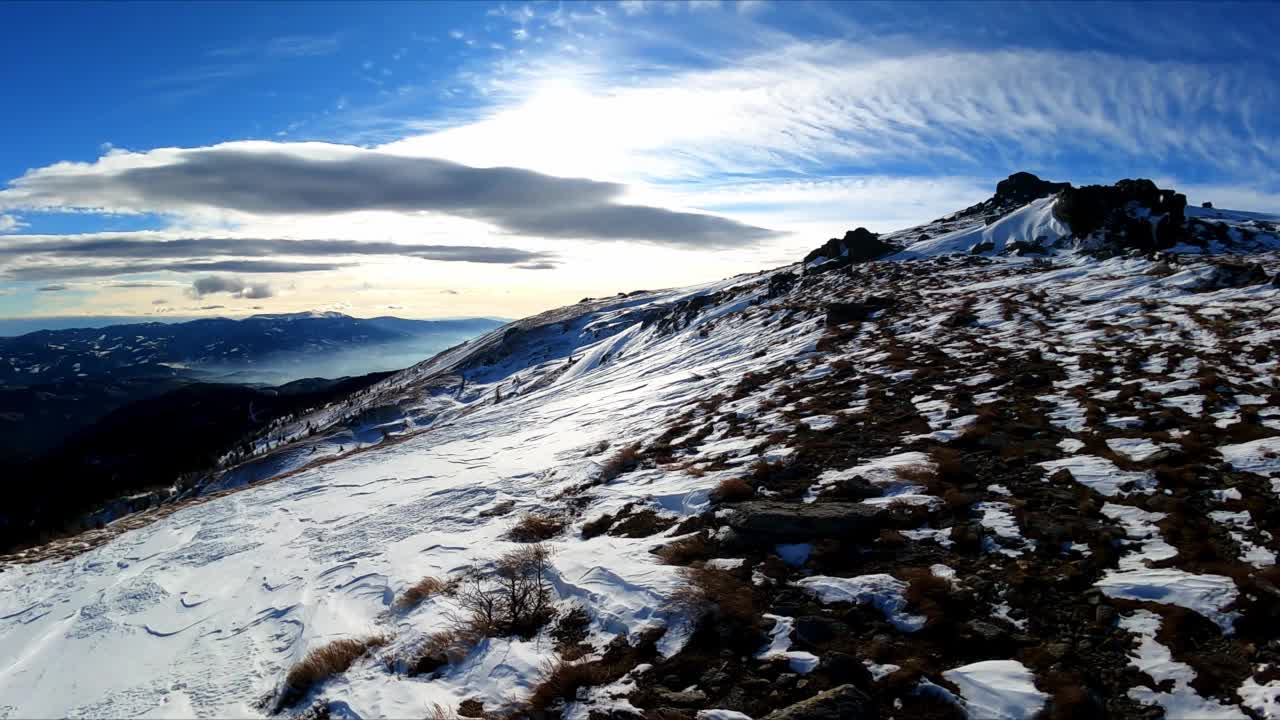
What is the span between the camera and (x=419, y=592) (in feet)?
34.6

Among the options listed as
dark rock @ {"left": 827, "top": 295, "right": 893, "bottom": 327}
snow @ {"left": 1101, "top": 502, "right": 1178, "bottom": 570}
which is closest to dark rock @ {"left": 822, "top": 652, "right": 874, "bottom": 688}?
A: snow @ {"left": 1101, "top": 502, "right": 1178, "bottom": 570}

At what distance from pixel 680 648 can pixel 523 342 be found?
11028 centimetres

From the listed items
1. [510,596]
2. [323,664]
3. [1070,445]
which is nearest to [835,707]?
[510,596]

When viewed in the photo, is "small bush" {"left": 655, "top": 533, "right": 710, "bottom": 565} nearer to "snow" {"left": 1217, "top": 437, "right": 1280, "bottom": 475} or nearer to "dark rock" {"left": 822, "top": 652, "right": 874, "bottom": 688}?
"dark rock" {"left": 822, "top": 652, "right": 874, "bottom": 688}

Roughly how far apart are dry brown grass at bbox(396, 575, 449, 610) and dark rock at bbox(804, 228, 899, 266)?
218 ft

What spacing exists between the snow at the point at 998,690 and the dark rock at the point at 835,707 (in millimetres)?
1059

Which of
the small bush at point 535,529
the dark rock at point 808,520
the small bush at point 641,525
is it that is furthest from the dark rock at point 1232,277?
the small bush at point 535,529

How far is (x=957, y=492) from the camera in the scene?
10367mm

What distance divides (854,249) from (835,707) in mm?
74640

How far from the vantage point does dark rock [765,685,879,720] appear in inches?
228

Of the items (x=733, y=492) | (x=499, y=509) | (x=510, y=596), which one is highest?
(x=733, y=492)

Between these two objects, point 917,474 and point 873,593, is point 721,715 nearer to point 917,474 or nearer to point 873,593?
point 873,593

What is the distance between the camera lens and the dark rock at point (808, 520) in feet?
32.2

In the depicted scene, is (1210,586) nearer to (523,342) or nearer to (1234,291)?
(1234,291)
